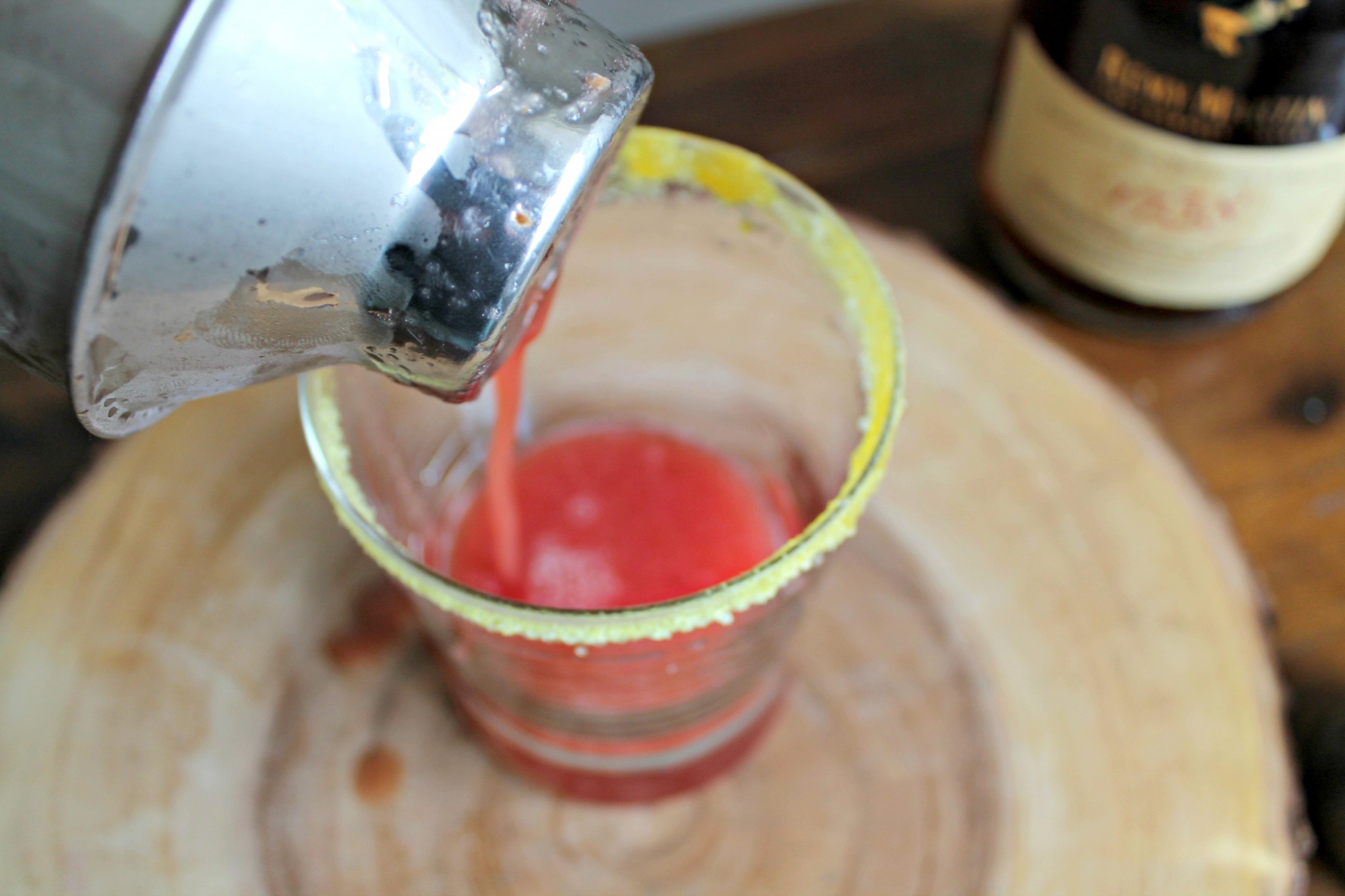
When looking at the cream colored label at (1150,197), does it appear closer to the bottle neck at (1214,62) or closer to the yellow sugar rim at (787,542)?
the bottle neck at (1214,62)

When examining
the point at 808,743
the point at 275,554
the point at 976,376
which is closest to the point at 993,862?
the point at 808,743

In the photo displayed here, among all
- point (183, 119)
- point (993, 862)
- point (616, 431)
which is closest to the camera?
point (183, 119)

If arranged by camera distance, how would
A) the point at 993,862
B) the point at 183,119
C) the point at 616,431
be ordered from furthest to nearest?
1. the point at 616,431
2. the point at 993,862
3. the point at 183,119

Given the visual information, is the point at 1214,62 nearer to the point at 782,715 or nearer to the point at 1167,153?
the point at 1167,153

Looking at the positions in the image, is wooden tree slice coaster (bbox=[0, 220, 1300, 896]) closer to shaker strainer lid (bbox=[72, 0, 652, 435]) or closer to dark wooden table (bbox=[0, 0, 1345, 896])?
dark wooden table (bbox=[0, 0, 1345, 896])

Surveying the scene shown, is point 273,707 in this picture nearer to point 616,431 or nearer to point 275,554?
point 275,554

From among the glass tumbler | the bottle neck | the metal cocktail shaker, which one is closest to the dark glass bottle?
the bottle neck
